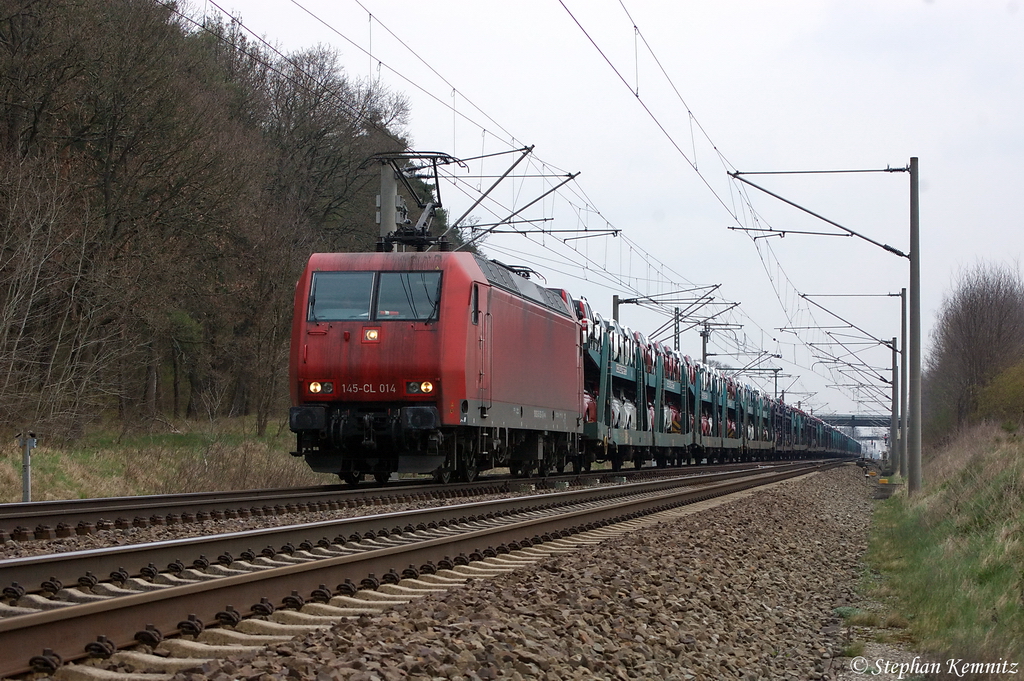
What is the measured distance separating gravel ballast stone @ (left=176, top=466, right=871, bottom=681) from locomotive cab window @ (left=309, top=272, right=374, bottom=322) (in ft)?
21.0

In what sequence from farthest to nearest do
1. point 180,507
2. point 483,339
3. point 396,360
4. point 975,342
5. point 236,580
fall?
1. point 975,342
2. point 483,339
3. point 396,360
4. point 180,507
5. point 236,580

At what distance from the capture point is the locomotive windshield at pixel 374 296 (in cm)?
1600

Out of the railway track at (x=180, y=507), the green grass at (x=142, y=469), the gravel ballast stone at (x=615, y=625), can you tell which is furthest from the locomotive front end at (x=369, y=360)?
the gravel ballast stone at (x=615, y=625)

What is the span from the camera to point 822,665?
6750 mm

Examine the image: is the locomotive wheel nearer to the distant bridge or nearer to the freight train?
the freight train

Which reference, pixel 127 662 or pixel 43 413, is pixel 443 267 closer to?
pixel 43 413

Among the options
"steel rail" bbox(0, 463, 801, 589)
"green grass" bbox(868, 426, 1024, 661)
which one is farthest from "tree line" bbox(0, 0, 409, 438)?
"green grass" bbox(868, 426, 1024, 661)

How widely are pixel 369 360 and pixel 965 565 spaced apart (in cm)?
895

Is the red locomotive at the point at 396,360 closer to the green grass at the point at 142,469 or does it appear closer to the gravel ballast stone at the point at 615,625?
the green grass at the point at 142,469

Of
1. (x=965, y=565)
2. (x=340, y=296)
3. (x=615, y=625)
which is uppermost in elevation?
(x=340, y=296)

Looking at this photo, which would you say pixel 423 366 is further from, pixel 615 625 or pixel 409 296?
pixel 615 625

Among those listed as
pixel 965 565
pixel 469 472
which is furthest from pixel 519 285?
pixel 965 565

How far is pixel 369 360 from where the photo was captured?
1590cm

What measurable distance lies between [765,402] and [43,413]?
42147mm
